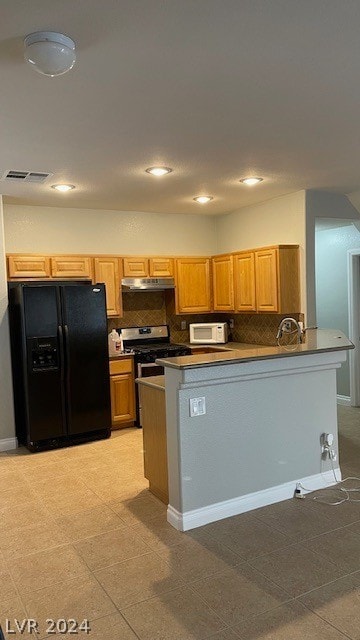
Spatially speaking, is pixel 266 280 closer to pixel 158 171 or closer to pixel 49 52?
pixel 158 171

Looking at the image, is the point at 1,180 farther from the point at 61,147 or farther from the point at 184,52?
the point at 184,52

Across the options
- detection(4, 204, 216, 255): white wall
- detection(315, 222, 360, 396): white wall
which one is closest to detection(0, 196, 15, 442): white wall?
detection(4, 204, 216, 255): white wall

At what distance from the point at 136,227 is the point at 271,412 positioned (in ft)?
11.5

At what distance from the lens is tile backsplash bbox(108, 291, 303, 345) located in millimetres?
6059

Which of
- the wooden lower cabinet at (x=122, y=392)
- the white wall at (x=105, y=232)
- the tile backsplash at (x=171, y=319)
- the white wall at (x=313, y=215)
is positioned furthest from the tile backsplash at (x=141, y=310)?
the white wall at (x=313, y=215)

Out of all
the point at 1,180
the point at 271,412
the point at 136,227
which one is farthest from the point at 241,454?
the point at 136,227

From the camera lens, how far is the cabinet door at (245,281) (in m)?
5.68

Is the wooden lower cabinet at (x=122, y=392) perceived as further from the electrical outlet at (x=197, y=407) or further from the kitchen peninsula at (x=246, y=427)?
the electrical outlet at (x=197, y=407)

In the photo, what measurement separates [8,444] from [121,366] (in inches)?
57.9

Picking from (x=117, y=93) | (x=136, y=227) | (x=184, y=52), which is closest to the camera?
(x=184, y=52)

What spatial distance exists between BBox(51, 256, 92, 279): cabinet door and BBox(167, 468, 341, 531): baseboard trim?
10.3 feet

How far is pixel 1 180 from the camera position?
14.2 feet

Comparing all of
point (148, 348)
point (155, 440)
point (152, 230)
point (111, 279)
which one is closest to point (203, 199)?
point (152, 230)

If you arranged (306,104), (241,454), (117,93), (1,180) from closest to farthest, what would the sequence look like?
1. (117,93)
2. (306,104)
3. (241,454)
4. (1,180)
